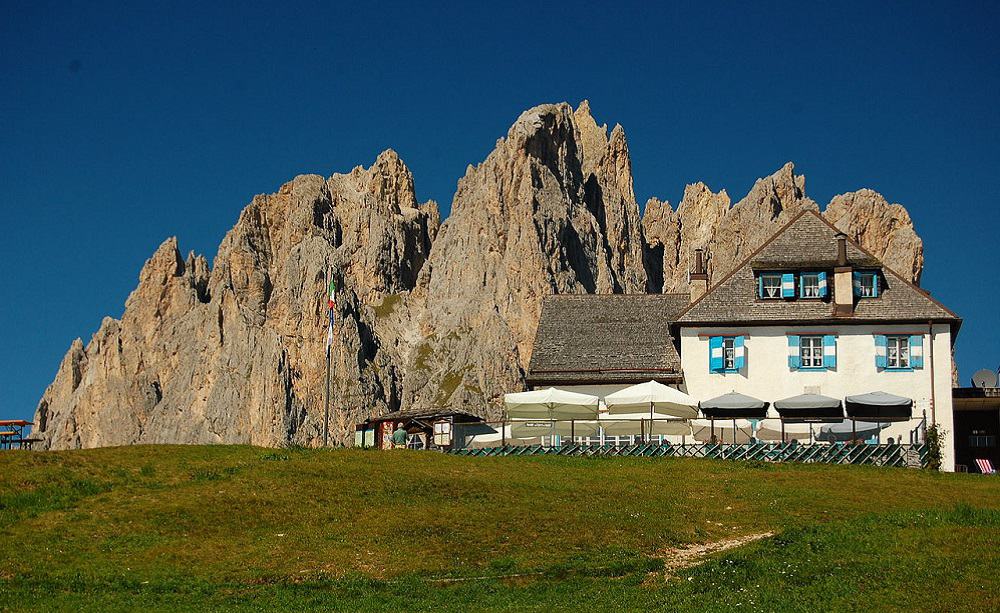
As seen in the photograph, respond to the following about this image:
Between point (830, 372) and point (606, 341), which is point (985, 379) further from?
point (606, 341)

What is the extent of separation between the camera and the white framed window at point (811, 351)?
64.0 metres

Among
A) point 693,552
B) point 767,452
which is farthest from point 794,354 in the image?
point 693,552

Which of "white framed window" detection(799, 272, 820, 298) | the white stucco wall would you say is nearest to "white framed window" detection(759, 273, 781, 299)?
"white framed window" detection(799, 272, 820, 298)

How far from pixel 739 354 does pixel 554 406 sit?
11.8 meters

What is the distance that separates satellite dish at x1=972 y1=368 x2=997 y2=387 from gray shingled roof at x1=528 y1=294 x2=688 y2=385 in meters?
15.8

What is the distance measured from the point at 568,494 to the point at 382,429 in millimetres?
25426

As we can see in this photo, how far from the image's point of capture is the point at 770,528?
121ft

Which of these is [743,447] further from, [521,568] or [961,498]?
[521,568]

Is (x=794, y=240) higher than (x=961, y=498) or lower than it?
higher

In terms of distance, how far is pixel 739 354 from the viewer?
6462cm

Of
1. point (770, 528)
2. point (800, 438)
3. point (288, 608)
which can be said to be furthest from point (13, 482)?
point (800, 438)

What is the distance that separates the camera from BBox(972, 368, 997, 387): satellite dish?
67.4 metres

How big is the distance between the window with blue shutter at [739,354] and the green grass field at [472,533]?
15768 millimetres

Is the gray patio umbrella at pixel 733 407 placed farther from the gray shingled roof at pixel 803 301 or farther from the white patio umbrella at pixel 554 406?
the gray shingled roof at pixel 803 301
